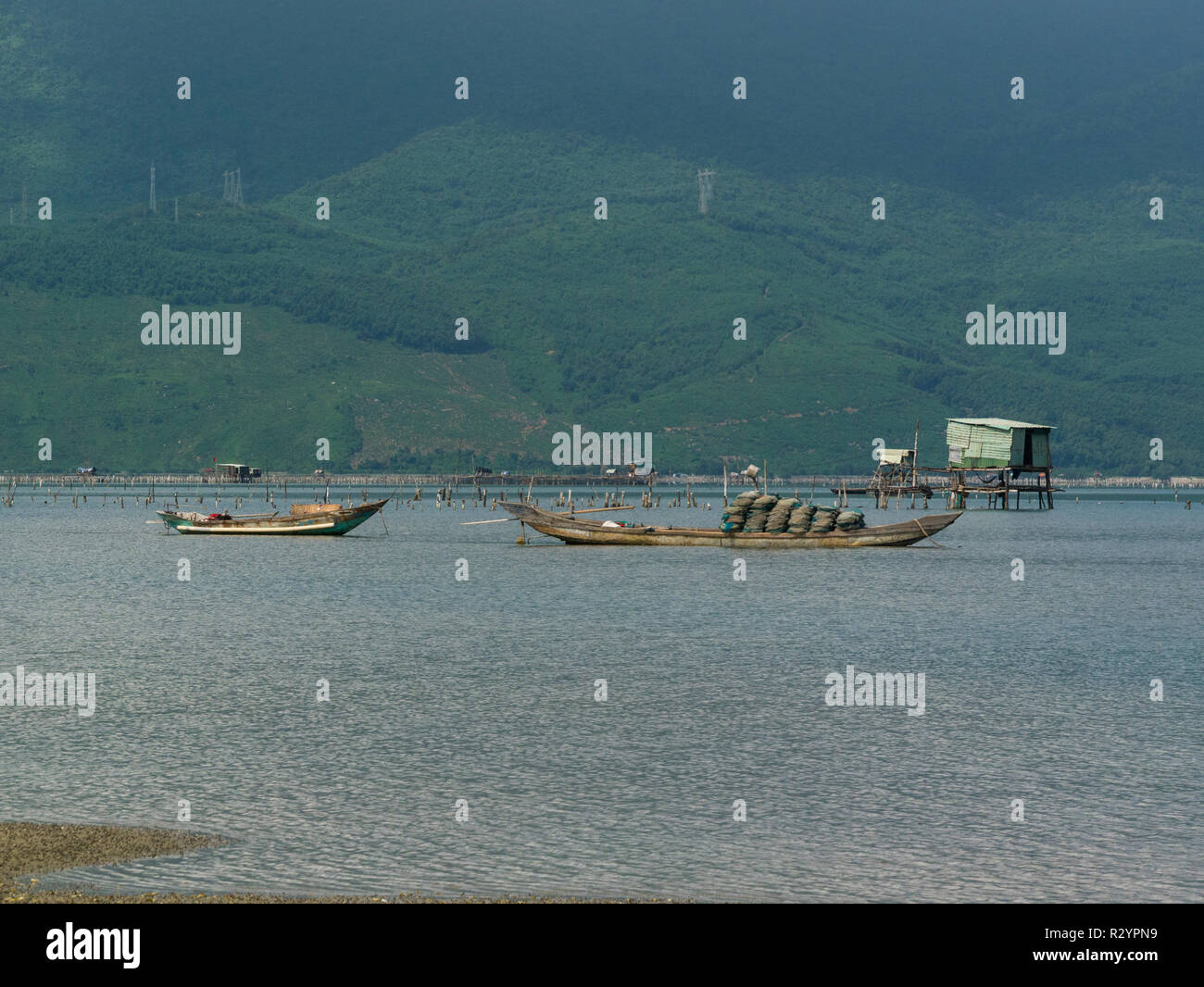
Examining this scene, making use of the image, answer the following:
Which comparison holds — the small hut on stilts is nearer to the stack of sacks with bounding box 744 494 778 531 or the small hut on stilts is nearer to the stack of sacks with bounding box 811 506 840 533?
the stack of sacks with bounding box 811 506 840 533

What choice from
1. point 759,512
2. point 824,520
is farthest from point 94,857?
point 824,520

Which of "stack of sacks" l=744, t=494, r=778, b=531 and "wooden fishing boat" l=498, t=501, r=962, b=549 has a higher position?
"stack of sacks" l=744, t=494, r=778, b=531

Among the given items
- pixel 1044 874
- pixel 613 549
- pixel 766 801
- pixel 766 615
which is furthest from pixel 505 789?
pixel 613 549

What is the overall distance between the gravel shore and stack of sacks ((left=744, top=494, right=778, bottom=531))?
78.6 metres

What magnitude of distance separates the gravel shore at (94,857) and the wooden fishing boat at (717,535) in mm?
75795

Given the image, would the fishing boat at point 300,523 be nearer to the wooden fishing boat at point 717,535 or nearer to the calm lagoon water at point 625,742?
the wooden fishing boat at point 717,535

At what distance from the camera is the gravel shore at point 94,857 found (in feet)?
64.4

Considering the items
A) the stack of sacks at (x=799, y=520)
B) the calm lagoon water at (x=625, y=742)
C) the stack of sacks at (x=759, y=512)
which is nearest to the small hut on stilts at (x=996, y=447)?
the stack of sacks at (x=759, y=512)

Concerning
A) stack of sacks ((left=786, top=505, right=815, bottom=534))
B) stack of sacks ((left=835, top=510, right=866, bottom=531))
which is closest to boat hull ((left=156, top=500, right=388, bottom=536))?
stack of sacks ((left=786, top=505, right=815, bottom=534))

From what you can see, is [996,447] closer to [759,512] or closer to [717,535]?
[759,512]

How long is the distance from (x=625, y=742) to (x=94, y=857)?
12.7 meters

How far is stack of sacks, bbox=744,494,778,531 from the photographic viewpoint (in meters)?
100

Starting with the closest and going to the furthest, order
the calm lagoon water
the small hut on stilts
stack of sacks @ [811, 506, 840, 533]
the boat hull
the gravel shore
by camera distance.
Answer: the gravel shore < the calm lagoon water < stack of sacks @ [811, 506, 840, 533] < the boat hull < the small hut on stilts
